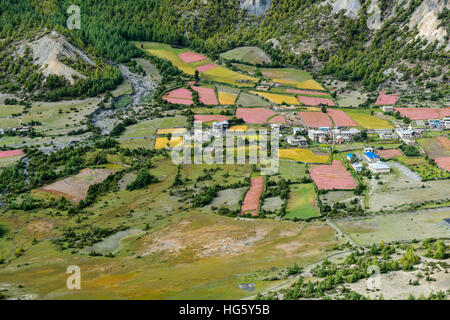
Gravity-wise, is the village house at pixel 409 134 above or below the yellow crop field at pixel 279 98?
below

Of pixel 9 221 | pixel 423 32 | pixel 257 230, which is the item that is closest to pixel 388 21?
pixel 423 32

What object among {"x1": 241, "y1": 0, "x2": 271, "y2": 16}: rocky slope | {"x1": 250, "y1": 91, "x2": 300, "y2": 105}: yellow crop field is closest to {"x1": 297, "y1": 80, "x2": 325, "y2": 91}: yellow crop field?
{"x1": 250, "y1": 91, "x2": 300, "y2": 105}: yellow crop field

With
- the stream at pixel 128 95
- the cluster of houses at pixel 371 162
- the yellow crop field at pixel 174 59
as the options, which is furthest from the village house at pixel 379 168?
the yellow crop field at pixel 174 59

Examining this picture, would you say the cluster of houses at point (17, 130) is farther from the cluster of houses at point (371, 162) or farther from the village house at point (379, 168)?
the village house at point (379, 168)

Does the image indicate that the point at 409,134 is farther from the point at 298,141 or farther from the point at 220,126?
the point at 220,126

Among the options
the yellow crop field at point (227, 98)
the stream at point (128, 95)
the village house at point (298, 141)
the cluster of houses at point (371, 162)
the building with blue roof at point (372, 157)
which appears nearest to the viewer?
the cluster of houses at point (371, 162)

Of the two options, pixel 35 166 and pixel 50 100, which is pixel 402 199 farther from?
pixel 50 100

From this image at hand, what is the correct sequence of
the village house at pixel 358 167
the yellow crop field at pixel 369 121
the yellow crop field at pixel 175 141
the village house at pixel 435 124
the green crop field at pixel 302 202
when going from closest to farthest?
the green crop field at pixel 302 202 → the village house at pixel 358 167 → the yellow crop field at pixel 175 141 → the village house at pixel 435 124 → the yellow crop field at pixel 369 121
